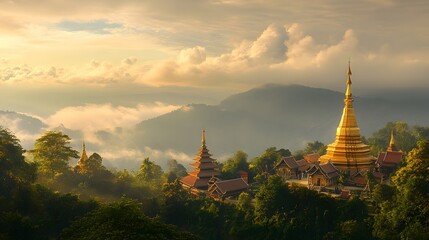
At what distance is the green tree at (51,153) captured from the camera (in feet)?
133

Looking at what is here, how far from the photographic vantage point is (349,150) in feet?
146

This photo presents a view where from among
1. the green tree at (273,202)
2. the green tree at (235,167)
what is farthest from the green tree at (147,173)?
the green tree at (273,202)

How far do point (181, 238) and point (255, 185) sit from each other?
85.7 ft

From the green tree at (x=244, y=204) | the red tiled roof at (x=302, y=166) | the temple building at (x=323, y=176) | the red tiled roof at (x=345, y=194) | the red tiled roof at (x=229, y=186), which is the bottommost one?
the green tree at (x=244, y=204)

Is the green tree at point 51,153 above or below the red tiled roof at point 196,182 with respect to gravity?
above

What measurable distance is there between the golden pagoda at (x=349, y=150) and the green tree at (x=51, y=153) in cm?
2674

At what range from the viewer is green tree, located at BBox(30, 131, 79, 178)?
40594 millimetres

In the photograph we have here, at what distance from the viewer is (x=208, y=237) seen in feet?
117

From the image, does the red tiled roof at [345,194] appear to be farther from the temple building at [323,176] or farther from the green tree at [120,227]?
the green tree at [120,227]

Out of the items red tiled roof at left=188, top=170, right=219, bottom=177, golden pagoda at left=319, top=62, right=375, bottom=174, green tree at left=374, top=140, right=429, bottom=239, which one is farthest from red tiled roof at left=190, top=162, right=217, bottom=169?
green tree at left=374, top=140, right=429, bottom=239

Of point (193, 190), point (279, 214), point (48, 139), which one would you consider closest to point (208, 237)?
point (279, 214)

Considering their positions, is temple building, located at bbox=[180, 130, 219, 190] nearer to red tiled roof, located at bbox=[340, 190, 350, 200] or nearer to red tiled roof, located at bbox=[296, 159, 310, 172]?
red tiled roof, located at bbox=[296, 159, 310, 172]

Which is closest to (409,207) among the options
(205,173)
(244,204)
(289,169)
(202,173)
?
(244,204)

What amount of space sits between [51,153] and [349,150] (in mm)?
30232
